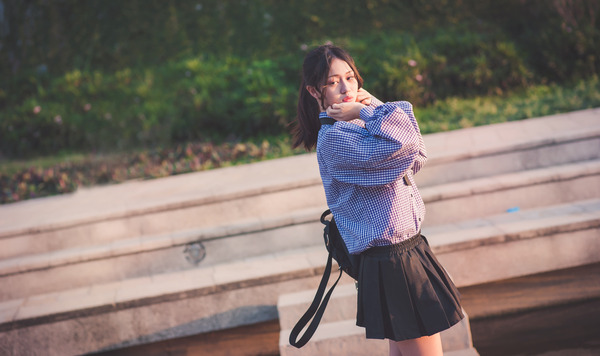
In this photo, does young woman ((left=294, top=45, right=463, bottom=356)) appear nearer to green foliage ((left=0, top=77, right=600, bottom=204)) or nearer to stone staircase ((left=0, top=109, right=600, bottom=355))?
stone staircase ((left=0, top=109, right=600, bottom=355))

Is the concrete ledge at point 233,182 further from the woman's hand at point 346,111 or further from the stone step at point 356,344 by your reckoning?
the woman's hand at point 346,111

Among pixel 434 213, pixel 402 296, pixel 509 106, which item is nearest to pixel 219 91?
pixel 509 106

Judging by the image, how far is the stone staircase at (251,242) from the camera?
334 centimetres

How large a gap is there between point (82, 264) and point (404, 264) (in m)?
2.72

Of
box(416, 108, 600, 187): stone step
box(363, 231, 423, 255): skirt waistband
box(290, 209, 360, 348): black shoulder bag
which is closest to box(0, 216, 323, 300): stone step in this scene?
box(416, 108, 600, 187): stone step

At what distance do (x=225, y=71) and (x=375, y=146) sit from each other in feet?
18.9

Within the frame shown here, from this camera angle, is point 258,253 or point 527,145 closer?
point 258,253

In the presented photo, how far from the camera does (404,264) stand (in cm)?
187

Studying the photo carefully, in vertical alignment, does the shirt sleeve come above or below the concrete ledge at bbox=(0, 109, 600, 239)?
above

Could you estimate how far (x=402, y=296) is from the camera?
6.07 ft

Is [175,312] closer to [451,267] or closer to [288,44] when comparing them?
[451,267]

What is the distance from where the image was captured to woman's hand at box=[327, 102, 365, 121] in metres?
1.84

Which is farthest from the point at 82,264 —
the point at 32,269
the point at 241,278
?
the point at 241,278

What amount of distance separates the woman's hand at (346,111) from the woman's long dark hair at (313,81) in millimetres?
113
